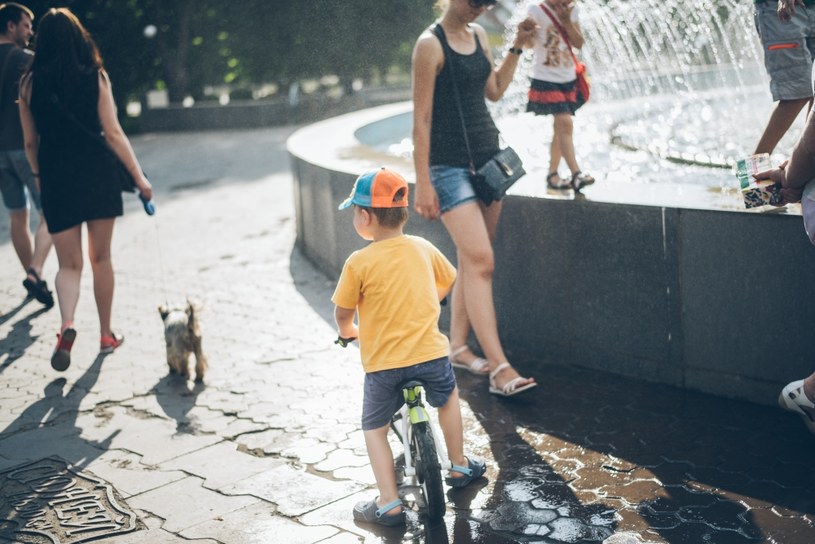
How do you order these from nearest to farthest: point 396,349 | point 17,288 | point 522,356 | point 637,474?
point 396,349 → point 637,474 → point 522,356 → point 17,288

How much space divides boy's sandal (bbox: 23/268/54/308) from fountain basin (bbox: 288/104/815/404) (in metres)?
3.32

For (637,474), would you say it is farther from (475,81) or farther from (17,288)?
(17,288)

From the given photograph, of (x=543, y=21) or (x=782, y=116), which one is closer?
(x=782, y=116)

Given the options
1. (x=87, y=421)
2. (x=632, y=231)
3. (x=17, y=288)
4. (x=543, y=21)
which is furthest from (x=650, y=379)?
(x=17, y=288)

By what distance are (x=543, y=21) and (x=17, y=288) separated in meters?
5.36

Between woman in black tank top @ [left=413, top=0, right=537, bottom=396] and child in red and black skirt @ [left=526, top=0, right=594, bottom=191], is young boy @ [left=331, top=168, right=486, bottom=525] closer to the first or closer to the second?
woman in black tank top @ [left=413, top=0, right=537, bottom=396]

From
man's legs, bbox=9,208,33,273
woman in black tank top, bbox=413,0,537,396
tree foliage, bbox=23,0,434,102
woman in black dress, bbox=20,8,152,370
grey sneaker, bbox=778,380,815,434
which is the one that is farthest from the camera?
tree foliage, bbox=23,0,434,102

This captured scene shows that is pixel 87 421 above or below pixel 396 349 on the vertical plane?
below

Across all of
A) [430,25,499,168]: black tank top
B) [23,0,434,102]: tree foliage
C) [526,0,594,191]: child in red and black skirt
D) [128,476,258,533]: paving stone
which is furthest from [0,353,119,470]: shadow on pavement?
[23,0,434,102]: tree foliage

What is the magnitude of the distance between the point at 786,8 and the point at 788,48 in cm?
29

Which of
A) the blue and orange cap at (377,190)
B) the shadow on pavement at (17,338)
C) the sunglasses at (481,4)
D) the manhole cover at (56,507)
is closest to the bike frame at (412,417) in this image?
the blue and orange cap at (377,190)

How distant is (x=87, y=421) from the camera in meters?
5.69

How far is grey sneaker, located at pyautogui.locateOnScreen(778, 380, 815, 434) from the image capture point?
4598 mm

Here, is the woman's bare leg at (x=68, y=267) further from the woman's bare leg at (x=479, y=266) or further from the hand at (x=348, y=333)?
the hand at (x=348, y=333)
